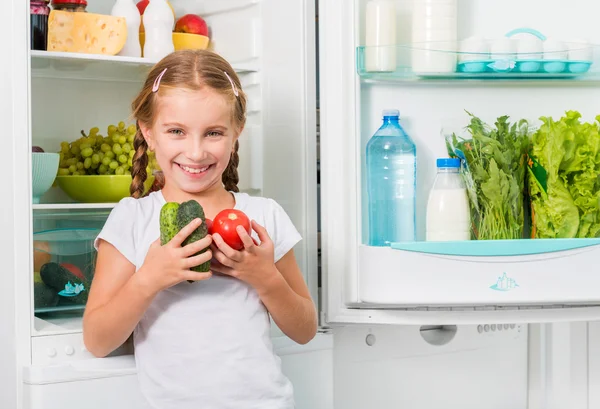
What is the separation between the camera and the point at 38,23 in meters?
1.83

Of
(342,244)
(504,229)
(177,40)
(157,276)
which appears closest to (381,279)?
(342,244)

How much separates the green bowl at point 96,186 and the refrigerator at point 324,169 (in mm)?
44

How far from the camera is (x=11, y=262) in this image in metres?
1.66

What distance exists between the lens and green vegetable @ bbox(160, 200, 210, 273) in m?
1.39

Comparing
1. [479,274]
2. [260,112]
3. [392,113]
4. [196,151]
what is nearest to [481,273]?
[479,274]

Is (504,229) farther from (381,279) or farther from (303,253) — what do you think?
(303,253)

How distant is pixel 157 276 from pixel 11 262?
0.41 metres

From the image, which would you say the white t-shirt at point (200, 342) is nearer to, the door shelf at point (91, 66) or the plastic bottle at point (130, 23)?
the door shelf at point (91, 66)

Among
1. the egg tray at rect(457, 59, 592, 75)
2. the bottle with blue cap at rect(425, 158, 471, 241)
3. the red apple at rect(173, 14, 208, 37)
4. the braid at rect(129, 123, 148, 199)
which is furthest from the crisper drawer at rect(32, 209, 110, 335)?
the egg tray at rect(457, 59, 592, 75)

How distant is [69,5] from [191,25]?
0.32 meters

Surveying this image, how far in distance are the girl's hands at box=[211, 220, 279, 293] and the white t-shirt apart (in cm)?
7

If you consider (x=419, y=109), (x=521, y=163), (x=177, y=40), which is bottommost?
(x=521, y=163)

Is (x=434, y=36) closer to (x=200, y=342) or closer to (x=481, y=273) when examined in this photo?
(x=481, y=273)

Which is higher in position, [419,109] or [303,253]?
[419,109]
